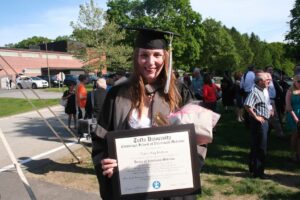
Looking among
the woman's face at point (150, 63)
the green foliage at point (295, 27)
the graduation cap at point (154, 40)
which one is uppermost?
the green foliage at point (295, 27)

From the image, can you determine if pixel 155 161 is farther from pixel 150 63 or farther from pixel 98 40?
pixel 98 40

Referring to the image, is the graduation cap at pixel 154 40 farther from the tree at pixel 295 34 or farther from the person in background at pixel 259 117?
the tree at pixel 295 34

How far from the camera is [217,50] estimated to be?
77000 millimetres

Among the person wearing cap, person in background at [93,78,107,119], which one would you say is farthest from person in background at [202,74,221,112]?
the person wearing cap

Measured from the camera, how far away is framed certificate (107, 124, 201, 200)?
7.13 feet

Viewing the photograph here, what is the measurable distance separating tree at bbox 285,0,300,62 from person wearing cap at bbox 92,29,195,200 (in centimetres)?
5629

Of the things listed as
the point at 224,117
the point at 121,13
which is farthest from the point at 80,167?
the point at 121,13

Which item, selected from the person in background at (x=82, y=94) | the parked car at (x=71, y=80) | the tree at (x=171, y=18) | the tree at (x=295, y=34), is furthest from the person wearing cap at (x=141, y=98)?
the tree at (x=295, y=34)

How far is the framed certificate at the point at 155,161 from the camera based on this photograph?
85.5 inches

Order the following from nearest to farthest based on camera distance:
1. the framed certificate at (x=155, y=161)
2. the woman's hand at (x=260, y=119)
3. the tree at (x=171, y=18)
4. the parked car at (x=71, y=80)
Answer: the framed certificate at (x=155, y=161), the woman's hand at (x=260, y=119), the parked car at (x=71, y=80), the tree at (x=171, y=18)

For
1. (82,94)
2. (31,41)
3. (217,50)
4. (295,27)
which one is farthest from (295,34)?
(31,41)

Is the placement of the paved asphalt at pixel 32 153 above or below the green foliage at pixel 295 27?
below

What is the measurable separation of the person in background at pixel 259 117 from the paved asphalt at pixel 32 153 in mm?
2781

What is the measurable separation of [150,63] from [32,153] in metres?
7.31
